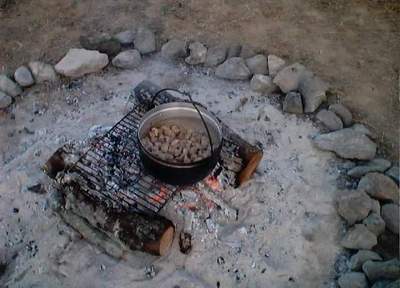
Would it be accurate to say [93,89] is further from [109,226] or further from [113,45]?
[109,226]

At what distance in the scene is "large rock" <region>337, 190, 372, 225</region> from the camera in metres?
3.26

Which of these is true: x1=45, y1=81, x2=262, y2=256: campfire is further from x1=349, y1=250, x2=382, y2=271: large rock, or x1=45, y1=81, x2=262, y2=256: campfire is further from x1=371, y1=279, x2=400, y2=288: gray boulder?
x1=371, y1=279, x2=400, y2=288: gray boulder

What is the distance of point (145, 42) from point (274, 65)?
1.16 m

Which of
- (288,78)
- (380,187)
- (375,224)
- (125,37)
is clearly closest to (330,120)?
(288,78)

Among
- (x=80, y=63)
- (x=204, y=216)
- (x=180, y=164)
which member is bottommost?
(x=204, y=216)

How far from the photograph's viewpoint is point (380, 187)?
338cm

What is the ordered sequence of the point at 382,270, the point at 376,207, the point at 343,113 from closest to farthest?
the point at 382,270
the point at 376,207
the point at 343,113

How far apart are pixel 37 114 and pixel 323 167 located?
2213mm

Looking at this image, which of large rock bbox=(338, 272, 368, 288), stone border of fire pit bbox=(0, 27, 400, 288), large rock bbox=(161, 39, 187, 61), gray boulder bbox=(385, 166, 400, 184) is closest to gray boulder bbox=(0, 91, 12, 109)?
stone border of fire pit bbox=(0, 27, 400, 288)

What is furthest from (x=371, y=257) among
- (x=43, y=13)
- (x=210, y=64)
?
(x=43, y=13)

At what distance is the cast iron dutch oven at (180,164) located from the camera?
9.51 feet

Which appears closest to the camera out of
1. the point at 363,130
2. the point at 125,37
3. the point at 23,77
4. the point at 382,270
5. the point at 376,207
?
the point at 382,270

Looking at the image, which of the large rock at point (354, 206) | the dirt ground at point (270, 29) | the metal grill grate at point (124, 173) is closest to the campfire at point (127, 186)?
the metal grill grate at point (124, 173)

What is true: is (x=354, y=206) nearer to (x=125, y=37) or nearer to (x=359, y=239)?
(x=359, y=239)
